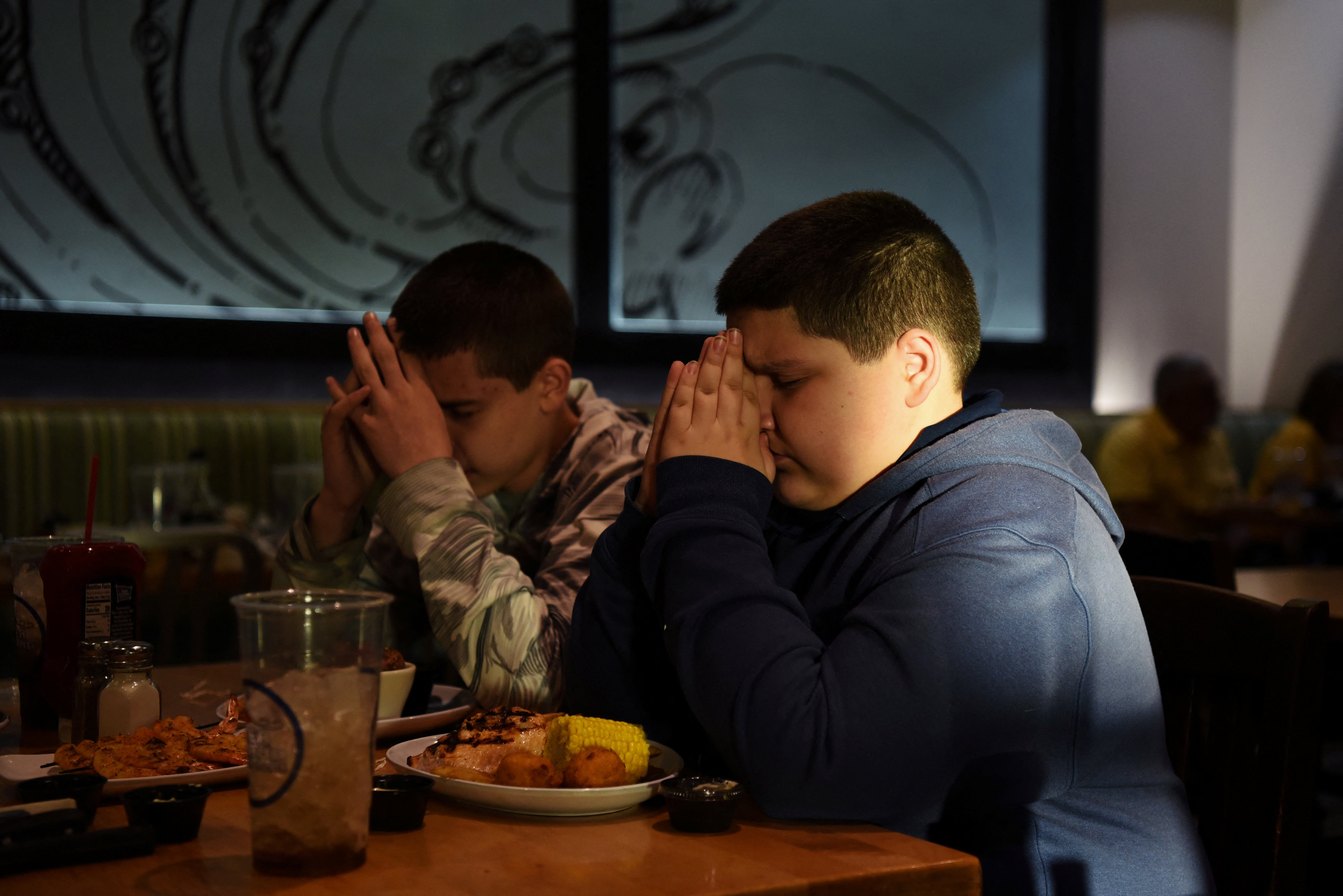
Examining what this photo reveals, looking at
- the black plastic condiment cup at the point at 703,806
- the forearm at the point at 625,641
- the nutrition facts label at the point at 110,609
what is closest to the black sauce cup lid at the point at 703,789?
the black plastic condiment cup at the point at 703,806

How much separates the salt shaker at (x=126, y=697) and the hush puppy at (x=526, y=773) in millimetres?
364

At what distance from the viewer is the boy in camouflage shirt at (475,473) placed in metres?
1.32

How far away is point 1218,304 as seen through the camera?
6.46 metres

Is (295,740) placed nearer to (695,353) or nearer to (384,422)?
(384,422)

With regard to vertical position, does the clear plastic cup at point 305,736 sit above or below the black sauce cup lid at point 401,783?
above

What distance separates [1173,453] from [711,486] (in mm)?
4588

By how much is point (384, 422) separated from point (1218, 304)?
5.99 m

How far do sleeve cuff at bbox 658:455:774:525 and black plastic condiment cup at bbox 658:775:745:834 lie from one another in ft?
0.85

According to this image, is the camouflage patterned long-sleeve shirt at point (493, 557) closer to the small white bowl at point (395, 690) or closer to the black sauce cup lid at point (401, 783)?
the small white bowl at point (395, 690)

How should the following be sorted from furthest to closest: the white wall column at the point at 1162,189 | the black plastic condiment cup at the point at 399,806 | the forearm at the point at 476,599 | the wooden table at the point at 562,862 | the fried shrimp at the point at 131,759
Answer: the white wall column at the point at 1162,189 → the forearm at the point at 476,599 → the fried shrimp at the point at 131,759 → the black plastic condiment cup at the point at 399,806 → the wooden table at the point at 562,862

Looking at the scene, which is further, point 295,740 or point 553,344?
point 553,344

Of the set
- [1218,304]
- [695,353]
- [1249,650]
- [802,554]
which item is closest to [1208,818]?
[1249,650]

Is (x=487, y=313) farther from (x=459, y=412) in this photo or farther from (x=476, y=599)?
(x=476, y=599)

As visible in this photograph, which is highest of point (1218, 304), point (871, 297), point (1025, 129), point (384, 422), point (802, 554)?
point (1025, 129)
